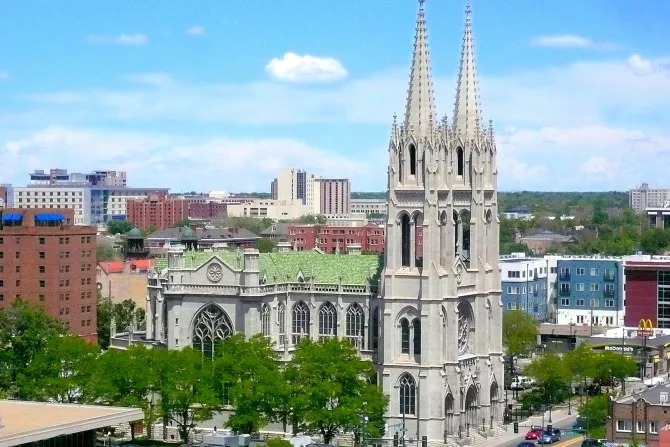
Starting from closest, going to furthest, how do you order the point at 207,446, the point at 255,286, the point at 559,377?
1. the point at 207,446
2. the point at 255,286
3. the point at 559,377

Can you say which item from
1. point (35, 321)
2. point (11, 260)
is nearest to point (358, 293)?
point (35, 321)

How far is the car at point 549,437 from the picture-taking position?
13112cm

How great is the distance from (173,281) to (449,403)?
2775 centimetres

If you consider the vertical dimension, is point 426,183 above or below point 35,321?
above

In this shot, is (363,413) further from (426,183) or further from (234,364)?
(426,183)

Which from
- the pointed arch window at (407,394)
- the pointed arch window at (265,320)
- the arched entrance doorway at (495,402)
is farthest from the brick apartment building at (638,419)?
the pointed arch window at (265,320)

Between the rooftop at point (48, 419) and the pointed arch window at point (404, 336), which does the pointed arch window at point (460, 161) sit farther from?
the rooftop at point (48, 419)

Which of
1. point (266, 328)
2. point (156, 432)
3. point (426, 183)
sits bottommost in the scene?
point (156, 432)

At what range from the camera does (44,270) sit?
182 m

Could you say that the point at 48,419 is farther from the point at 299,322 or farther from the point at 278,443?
the point at 299,322

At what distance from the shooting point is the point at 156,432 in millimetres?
138250

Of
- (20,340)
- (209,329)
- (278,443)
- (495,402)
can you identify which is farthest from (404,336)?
(20,340)

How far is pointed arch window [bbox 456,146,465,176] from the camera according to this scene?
139 m

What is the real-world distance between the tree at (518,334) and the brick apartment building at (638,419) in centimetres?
4839
